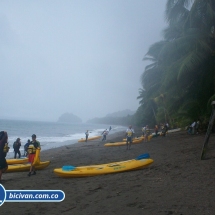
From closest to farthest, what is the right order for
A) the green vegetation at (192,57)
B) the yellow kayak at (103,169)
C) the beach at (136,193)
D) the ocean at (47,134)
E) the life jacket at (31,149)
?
the beach at (136,193)
the yellow kayak at (103,169)
the life jacket at (31,149)
the green vegetation at (192,57)
the ocean at (47,134)

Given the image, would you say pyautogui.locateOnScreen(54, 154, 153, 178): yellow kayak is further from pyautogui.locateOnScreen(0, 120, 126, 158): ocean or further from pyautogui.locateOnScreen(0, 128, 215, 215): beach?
pyautogui.locateOnScreen(0, 120, 126, 158): ocean

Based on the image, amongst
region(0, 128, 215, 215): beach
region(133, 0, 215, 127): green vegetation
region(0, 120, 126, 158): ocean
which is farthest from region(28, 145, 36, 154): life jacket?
region(133, 0, 215, 127): green vegetation

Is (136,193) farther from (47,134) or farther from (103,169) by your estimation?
(47,134)

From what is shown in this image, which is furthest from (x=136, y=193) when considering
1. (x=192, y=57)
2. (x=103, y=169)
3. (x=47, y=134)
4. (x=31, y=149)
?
(x=47, y=134)

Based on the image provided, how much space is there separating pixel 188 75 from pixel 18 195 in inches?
525

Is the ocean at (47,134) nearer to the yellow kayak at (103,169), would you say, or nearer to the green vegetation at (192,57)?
the yellow kayak at (103,169)

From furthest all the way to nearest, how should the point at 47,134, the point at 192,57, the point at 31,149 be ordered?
the point at 47,134 < the point at 192,57 < the point at 31,149

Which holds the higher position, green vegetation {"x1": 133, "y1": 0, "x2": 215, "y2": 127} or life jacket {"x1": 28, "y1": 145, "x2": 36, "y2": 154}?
green vegetation {"x1": 133, "y1": 0, "x2": 215, "y2": 127}

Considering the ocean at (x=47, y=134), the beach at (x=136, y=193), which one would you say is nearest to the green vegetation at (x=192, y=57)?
the beach at (x=136, y=193)

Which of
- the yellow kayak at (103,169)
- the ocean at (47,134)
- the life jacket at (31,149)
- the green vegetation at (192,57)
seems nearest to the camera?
the yellow kayak at (103,169)

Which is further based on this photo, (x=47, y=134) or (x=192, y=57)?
(x=47, y=134)

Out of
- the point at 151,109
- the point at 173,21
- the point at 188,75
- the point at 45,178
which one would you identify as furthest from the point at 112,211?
the point at 151,109

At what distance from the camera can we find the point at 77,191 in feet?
17.7

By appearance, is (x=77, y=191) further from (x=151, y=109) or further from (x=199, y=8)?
(x=151, y=109)
